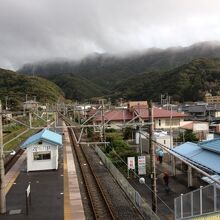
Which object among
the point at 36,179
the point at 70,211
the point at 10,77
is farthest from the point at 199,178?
the point at 10,77

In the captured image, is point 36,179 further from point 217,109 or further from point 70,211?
point 217,109

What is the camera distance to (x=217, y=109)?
70.9 metres

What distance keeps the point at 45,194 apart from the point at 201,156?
854cm

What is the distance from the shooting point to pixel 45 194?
58.1ft

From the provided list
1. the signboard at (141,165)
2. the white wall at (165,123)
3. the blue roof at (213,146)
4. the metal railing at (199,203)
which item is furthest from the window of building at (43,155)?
the white wall at (165,123)

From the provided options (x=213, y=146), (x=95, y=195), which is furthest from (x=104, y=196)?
(x=213, y=146)

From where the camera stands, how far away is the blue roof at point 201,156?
56.5 ft

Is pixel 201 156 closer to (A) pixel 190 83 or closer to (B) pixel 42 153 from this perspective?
(B) pixel 42 153

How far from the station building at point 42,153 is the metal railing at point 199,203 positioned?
13927 mm

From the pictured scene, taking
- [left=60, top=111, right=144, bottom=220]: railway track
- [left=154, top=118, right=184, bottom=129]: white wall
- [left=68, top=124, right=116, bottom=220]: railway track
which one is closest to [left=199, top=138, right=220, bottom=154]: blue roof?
[left=60, top=111, right=144, bottom=220]: railway track

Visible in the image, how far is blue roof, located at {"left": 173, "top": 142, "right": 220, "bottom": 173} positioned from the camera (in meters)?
17.2

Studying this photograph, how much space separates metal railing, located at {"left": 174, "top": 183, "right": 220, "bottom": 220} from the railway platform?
460 cm

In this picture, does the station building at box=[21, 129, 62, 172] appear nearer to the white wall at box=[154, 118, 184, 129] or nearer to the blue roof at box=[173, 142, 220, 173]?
the blue roof at box=[173, 142, 220, 173]

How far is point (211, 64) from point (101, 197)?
127245 mm
